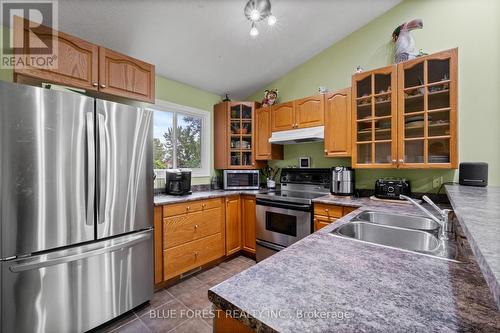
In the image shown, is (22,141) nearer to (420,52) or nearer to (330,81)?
(330,81)

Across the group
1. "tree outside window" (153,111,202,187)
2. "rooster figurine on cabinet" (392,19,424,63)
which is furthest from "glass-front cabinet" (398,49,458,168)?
"tree outside window" (153,111,202,187)

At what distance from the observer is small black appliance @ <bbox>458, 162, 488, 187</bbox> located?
1750 millimetres

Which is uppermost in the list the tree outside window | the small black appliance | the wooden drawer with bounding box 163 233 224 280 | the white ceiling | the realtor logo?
the white ceiling

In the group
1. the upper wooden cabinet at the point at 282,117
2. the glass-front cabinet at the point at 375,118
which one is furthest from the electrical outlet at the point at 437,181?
the upper wooden cabinet at the point at 282,117

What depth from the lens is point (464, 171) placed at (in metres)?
1.84

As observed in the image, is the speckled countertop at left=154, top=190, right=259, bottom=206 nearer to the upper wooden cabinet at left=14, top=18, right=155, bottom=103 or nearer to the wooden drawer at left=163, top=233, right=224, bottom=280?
the wooden drawer at left=163, top=233, right=224, bottom=280

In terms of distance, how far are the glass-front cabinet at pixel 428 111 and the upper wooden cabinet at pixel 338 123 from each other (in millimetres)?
490

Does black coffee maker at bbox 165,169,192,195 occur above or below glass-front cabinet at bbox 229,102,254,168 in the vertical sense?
below

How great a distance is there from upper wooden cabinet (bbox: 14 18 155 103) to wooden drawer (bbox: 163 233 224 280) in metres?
1.61

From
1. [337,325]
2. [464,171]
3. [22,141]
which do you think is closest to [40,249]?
[22,141]

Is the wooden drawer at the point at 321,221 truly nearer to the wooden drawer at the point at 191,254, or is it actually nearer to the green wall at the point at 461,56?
the green wall at the point at 461,56

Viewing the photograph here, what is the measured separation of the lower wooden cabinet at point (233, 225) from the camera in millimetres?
2834

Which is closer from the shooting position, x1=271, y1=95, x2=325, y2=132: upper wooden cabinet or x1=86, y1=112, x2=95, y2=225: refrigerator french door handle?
x1=86, y1=112, x2=95, y2=225: refrigerator french door handle

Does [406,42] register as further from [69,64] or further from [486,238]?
[69,64]
